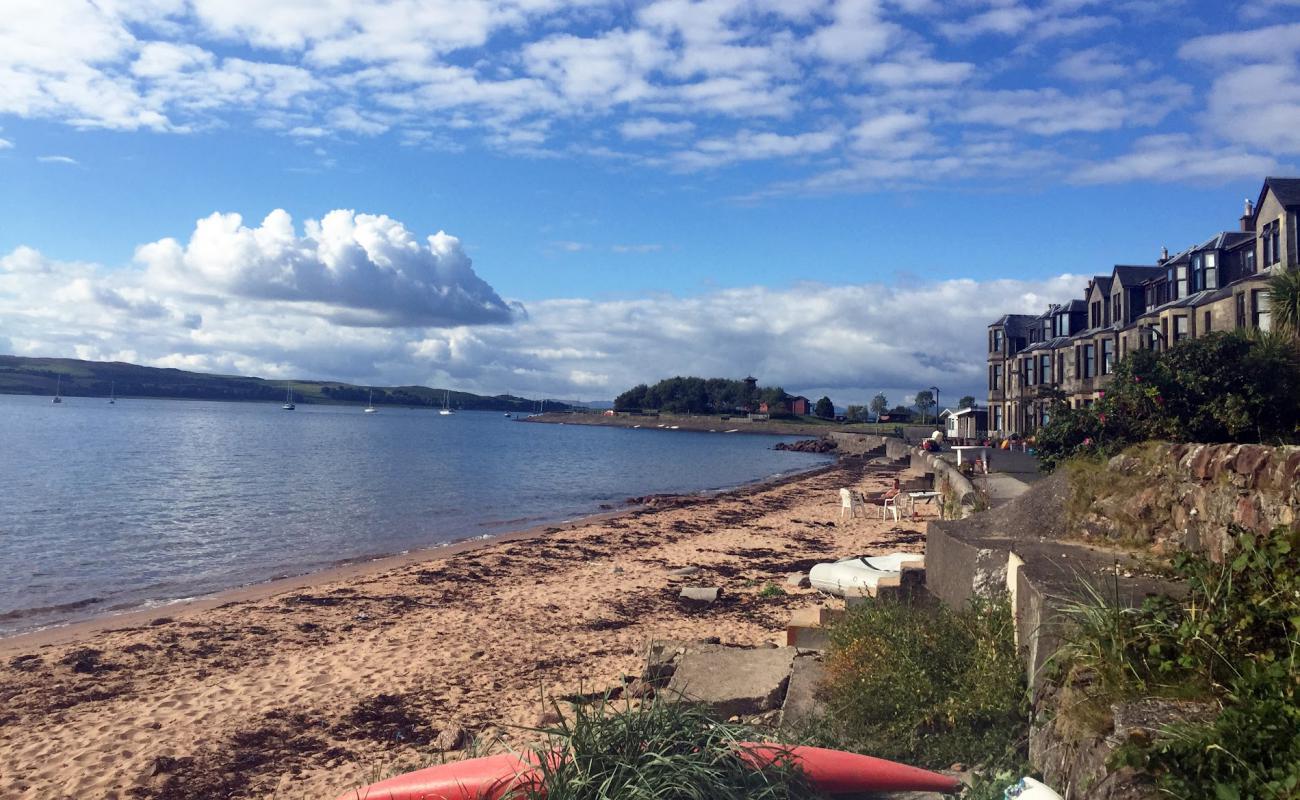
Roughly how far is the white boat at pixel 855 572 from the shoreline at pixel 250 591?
9543 millimetres

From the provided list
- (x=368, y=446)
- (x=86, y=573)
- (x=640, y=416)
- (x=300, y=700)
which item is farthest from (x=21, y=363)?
(x=300, y=700)

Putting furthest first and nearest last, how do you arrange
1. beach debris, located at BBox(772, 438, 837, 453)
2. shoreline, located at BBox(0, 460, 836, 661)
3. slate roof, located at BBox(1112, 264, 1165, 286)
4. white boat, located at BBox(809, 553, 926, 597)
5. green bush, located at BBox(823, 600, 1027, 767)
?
beach debris, located at BBox(772, 438, 837, 453) < slate roof, located at BBox(1112, 264, 1165, 286) < shoreline, located at BBox(0, 460, 836, 661) < white boat, located at BBox(809, 553, 926, 597) < green bush, located at BBox(823, 600, 1027, 767)

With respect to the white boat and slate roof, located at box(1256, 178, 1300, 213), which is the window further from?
the white boat

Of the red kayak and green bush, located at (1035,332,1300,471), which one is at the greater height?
→ green bush, located at (1035,332,1300,471)

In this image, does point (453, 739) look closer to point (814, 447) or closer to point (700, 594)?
point (700, 594)

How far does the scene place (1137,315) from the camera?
36219mm

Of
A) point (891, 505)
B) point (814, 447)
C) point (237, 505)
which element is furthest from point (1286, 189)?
point (814, 447)

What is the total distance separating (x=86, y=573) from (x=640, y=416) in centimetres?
14545

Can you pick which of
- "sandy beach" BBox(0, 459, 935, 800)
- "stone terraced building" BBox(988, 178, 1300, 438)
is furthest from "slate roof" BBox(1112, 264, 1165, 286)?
"sandy beach" BBox(0, 459, 935, 800)

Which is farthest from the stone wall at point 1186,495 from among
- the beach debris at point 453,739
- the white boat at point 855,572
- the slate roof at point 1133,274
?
the slate roof at point 1133,274

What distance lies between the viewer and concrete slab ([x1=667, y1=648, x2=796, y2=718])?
620 cm

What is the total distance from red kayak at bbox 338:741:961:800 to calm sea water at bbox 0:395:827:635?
12822 mm

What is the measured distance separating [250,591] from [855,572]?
11.0m

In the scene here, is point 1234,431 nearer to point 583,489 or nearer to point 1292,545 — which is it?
point 1292,545
